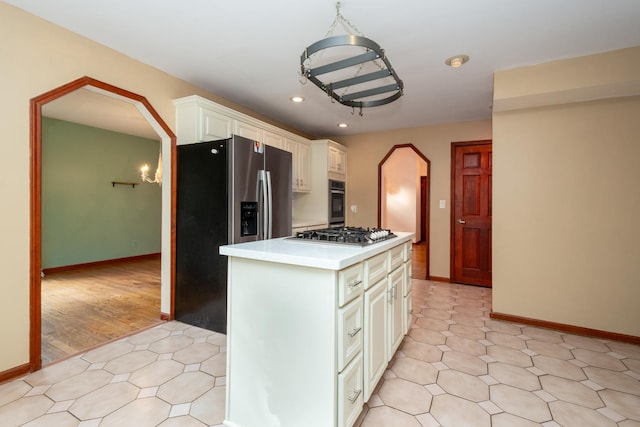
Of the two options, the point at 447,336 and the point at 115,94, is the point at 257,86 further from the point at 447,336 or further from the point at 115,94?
the point at 447,336

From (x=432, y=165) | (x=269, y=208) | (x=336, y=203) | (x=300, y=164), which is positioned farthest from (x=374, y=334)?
(x=432, y=165)

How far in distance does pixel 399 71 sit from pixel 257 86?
56.7 inches

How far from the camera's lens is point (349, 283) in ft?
4.67

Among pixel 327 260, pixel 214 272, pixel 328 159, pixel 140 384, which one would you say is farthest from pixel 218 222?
pixel 328 159

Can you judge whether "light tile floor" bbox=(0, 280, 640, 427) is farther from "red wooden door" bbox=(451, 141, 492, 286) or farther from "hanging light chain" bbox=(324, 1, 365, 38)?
"hanging light chain" bbox=(324, 1, 365, 38)

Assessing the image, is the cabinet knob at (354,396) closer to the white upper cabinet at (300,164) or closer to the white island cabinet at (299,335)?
the white island cabinet at (299,335)

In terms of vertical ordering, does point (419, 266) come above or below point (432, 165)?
below

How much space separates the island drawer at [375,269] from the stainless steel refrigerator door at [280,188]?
144cm

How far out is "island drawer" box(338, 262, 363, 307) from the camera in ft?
4.39

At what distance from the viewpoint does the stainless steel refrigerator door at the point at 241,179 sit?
261cm

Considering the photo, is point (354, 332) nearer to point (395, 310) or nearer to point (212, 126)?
point (395, 310)

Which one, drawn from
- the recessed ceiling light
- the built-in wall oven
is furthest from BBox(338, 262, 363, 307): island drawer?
the built-in wall oven

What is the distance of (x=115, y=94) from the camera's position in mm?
2482

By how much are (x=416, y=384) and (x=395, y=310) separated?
0.46 meters
